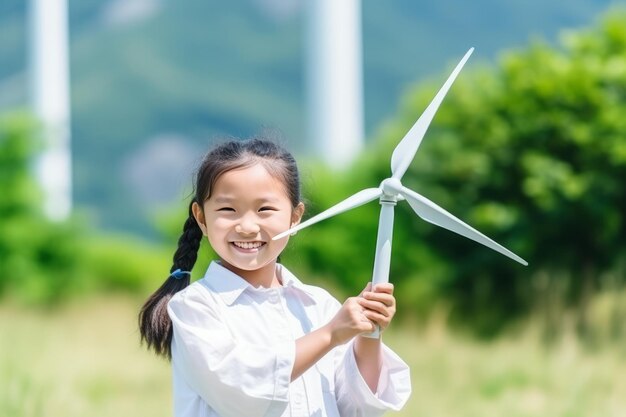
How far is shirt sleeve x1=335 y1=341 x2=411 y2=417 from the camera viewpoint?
265cm

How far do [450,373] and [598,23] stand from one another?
315 cm

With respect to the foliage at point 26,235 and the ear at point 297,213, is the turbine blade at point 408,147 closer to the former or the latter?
the ear at point 297,213

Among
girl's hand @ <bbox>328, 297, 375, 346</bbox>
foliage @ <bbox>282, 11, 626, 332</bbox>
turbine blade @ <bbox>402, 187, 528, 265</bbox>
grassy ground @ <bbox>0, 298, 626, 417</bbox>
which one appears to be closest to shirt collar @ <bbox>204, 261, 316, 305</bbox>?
girl's hand @ <bbox>328, 297, 375, 346</bbox>

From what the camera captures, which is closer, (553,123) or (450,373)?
(450,373)

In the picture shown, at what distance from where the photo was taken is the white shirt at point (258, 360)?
2.47 metres

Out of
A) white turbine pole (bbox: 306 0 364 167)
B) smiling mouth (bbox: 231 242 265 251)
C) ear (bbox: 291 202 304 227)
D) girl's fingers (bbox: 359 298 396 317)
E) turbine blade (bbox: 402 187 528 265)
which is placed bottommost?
girl's fingers (bbox: 359 298 396 317)

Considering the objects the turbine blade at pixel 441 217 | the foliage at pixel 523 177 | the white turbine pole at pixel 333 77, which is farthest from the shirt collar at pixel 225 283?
the white turbine pole at pixel 333 77

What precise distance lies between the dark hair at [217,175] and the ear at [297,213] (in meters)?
0.01

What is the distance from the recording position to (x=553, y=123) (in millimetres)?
7898

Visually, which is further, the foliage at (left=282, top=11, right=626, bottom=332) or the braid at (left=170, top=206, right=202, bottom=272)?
the foliage at (left=282, top=11, right=626, bottom=332)

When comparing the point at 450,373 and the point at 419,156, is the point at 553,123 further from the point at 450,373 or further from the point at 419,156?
the point at 450,373

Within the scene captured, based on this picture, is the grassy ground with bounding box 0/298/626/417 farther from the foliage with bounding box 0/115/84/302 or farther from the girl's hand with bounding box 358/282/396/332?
the girl's hand with bounding box 358/282/396/332

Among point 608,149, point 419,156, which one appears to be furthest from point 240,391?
point 419,156

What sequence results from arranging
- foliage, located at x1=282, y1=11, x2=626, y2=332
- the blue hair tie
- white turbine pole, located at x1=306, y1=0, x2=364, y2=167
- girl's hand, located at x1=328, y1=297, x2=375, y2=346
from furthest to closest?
1. white turbine pole, located at x1=306, y1=0, x2=364, y2=167
2. foliage, located at x1=282, y1=11, x2=626, y2=332
3. the blue hair tie
4. girl's hand, located at x1=328, y1=297, x2=375, y2=346
